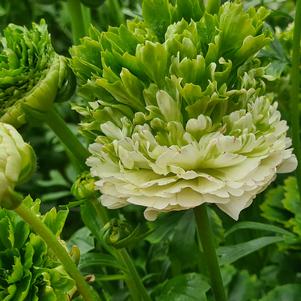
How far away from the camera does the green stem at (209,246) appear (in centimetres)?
40

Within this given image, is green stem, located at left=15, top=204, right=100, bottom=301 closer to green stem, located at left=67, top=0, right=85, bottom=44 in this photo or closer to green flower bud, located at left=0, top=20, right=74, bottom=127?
green flower bud, located at left=0, top=20, right=74, bottom=127

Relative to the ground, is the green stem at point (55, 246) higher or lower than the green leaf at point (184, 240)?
higher

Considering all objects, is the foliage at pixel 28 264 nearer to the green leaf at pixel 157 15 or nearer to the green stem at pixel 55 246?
the green stem at pixel 55 246

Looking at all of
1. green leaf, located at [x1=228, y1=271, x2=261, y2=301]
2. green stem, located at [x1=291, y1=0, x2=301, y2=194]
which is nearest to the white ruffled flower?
green stem, located at [x1=291, y1=0, x2=301, y2=194]

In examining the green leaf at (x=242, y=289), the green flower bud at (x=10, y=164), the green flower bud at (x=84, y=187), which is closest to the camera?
the green flower bud at (x=10, y=164)

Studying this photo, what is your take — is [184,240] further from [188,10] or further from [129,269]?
[188,10]

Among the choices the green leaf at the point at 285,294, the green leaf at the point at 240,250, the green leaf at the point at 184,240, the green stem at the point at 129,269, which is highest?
the green stem at the point at 129,269

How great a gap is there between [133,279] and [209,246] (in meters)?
0.08

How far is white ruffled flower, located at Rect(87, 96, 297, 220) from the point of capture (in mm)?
365

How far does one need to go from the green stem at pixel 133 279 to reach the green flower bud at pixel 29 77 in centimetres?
10

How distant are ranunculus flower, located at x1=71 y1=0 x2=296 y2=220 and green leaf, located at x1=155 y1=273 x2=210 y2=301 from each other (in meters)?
0.10

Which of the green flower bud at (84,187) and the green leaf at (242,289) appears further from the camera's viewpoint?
the green leaf at (242,289)

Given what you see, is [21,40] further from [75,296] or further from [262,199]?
[262,199]

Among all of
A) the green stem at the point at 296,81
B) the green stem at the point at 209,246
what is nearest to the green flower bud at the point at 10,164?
the green stem at the point at 209,246
